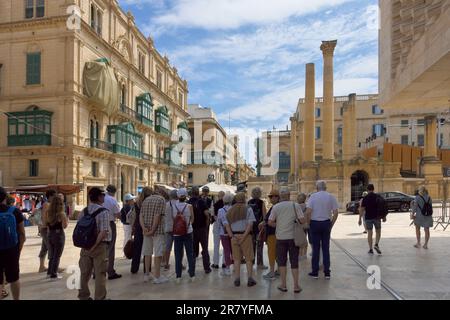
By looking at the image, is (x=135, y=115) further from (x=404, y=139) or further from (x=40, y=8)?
(x=404, y=139)

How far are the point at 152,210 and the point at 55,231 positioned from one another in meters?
2.18

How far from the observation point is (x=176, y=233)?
23.8 feet

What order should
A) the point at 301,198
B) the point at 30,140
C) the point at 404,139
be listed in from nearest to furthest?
the point at 301,198, the point at 30,140, the point at 404,139

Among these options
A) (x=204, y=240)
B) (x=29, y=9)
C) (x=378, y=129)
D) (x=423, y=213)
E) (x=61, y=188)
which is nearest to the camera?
(x=204, y=240)

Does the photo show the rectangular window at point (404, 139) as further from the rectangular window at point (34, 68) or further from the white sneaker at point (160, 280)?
the white sneaker at point (160, 280)

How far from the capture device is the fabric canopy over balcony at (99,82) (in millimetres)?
29141

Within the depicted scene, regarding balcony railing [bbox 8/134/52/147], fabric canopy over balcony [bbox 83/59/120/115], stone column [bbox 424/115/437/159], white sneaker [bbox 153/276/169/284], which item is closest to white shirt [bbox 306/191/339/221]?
white sneaker [bbox 153/276/169/284]

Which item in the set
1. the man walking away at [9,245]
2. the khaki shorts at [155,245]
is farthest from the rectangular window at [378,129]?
the man walking away at [9,245]

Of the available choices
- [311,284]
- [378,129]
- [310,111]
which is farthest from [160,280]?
[378,129]

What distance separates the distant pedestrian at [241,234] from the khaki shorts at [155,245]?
1306 millimetres

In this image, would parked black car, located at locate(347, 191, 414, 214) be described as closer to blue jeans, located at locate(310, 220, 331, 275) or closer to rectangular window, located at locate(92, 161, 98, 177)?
rectangular window, located at locate(92, 161, 98, 177)

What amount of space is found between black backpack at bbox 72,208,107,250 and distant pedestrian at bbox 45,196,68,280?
2304 mm

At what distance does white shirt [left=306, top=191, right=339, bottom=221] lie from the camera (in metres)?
7.32
